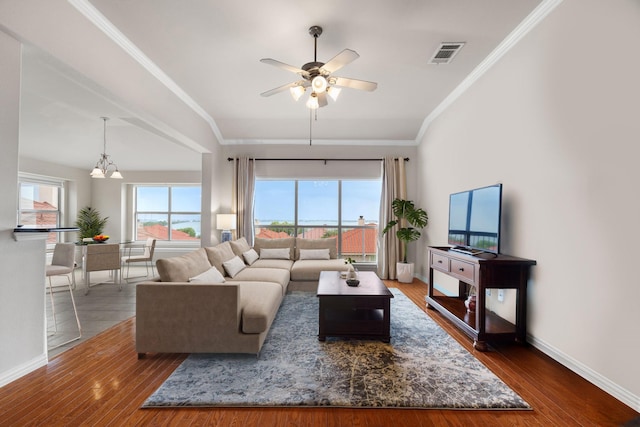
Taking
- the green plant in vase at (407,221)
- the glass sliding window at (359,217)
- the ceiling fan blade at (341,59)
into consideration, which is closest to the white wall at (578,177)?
the ceiling fan blade at (341,59)

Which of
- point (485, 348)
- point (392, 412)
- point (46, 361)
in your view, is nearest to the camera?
point (392, 412)

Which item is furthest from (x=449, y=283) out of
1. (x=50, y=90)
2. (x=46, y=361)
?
(x=50, y=90)

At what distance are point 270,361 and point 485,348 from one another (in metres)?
1.92

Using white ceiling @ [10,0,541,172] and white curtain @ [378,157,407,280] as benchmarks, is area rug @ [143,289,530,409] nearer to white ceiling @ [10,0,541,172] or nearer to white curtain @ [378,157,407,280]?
white ceiling @ [10,0,541,172]

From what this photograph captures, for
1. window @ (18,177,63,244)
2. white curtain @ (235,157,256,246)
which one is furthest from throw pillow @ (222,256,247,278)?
window @ (18,177,63,244)

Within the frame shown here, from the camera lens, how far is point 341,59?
249 centimetres

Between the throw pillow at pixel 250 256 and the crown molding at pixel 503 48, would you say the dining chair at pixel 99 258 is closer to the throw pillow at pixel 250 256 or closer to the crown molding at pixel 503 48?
the throw pillow at pixel 250 256

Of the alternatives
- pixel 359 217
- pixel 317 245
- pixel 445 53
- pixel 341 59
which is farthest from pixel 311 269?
pixel 445 53

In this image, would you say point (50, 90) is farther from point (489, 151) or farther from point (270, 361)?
point (489, 151)

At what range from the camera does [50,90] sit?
12.4 ft

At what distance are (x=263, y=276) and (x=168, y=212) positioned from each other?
4.93 m

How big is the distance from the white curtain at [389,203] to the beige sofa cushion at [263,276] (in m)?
2.33

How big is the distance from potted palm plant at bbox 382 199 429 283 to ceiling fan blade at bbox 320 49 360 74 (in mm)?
3484

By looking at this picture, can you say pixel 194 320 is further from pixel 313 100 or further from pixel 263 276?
pixel 313 100
